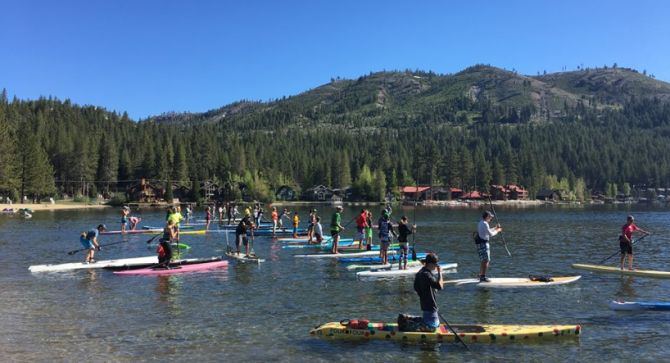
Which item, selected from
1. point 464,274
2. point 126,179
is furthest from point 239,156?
point 464,274

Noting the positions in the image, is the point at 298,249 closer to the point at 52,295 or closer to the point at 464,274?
the point at 464,274

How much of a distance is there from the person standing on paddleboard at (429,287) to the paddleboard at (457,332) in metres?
0.29

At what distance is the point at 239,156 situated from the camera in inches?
7584

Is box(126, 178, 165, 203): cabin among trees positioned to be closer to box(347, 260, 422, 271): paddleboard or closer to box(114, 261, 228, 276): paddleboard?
box(114, 261, 228, 276): paddleboard

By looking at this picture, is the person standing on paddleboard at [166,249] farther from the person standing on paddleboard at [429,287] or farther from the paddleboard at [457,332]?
the person standing on paddleboard at [429,287]

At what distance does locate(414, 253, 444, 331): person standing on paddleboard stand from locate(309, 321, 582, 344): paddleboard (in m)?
0.29

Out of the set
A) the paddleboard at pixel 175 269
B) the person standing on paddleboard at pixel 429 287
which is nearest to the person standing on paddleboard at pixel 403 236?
the paddleboard at pixel 175 269

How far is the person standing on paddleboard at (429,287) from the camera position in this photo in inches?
570

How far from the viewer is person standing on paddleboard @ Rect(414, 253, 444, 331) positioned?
47.5 feet

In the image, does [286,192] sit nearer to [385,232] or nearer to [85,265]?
[85,265]

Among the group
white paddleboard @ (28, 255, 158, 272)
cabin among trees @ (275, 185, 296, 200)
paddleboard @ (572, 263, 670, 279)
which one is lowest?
paddleboard @ (572, 263, 670, 279)

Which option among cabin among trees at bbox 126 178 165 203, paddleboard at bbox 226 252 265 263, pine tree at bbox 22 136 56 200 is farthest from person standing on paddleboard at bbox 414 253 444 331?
cabin among trees at bbox 126 178 165 203

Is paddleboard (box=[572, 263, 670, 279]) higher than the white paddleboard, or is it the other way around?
the white paddleboard

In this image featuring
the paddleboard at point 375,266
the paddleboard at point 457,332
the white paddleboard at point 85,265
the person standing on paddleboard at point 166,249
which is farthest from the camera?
the paddleboard at point 375,266
